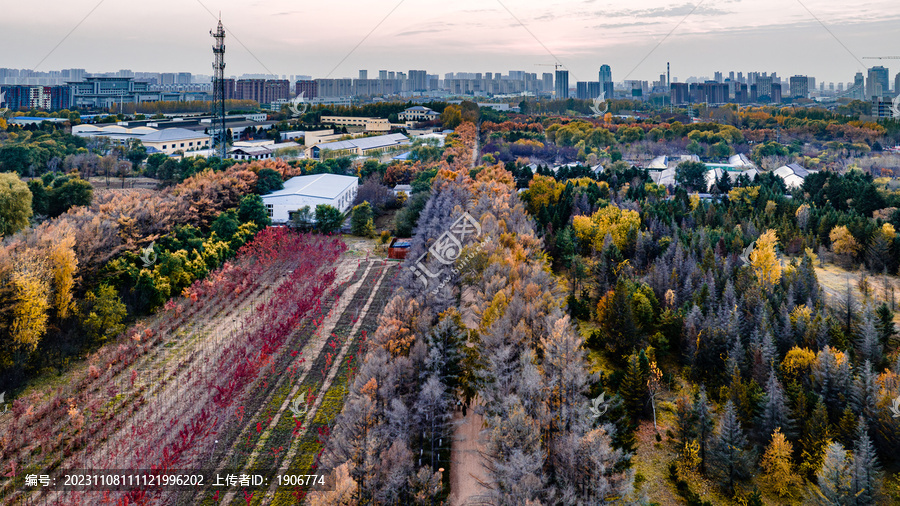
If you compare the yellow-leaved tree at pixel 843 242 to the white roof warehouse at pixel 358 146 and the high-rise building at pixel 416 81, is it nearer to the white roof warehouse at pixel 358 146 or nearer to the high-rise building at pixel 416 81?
the white roof warehouse at pixel 358 146

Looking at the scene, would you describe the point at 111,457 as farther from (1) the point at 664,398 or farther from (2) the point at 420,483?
(1) the point at 664,398

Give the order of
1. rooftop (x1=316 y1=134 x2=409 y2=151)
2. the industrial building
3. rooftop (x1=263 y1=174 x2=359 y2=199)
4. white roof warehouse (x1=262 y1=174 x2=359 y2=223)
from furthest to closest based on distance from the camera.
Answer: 1. rooftop (x1=316 y1=134 x2=409 y2=151)
2. the industrial building
3. rooftop (x1=263 y1=174 x2=359 y2=199)
4. white roof warehouse (x1=262 y1=174 x2=359 y2=223)

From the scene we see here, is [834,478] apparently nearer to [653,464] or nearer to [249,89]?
[653,464]

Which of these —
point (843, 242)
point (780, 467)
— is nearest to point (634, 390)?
point (780, 467)

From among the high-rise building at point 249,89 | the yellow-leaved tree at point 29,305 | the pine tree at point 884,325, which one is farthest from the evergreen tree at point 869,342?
the high-rise building at point 249,89

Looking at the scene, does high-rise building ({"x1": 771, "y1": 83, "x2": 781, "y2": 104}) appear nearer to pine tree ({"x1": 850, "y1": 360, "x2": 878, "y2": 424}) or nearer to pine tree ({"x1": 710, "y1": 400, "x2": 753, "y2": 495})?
pine tree ({"x1": 850, "y1": 360, "x2": 878, "y2": 424})

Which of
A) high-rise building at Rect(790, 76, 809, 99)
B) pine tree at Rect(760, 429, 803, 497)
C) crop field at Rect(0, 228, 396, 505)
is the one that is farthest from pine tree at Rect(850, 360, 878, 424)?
high-rise building at Rect(790, 76, 809, 99)
